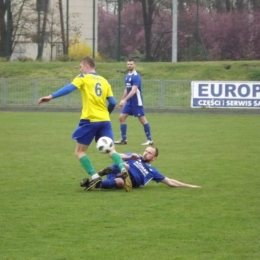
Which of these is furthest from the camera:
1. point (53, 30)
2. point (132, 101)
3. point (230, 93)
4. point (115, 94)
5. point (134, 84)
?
point (53, 30)

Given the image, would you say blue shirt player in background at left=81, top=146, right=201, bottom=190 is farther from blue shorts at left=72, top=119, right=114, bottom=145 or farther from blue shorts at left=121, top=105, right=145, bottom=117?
blue shorts at left=121, top=105, right=145, bottom=117

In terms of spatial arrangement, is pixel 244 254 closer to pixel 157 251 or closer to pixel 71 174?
pixel 157 251

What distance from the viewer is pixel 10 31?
41094 mm

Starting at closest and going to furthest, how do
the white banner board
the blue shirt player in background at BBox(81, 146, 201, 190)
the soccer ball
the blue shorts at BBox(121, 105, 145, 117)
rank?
the soccer ball, the blue shirt player in background at BBox(81, 146, 201, 190), the blue shorts at BBox(121, 105, 145, 117), the white banner board

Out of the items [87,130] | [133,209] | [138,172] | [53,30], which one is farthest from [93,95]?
[53,30]

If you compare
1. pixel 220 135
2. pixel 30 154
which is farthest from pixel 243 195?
pixel 220 135

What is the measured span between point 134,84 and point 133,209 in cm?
906

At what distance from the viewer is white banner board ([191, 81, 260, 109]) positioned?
30859 millimetres

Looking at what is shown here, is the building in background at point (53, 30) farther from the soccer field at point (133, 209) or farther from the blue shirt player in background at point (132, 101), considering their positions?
the soccer field at point (133, 209)

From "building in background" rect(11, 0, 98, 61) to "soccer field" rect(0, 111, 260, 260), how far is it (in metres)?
24.8

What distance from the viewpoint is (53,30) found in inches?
1652

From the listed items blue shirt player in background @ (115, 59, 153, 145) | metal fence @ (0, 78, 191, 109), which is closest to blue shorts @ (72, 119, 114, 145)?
blue shirt player in background @ (115, 59, 153, 145)

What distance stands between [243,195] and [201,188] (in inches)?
31.4

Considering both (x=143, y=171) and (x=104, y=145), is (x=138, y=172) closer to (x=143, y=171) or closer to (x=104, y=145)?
(x=143, y=171)
